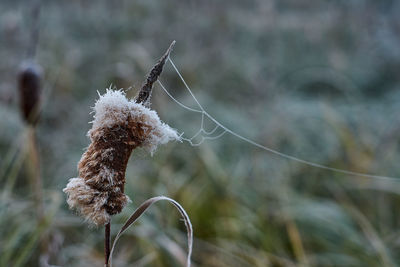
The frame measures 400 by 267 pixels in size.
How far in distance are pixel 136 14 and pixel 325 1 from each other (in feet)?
10.4

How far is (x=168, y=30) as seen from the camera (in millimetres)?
4395

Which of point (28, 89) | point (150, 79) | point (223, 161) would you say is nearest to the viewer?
point (150, 79)

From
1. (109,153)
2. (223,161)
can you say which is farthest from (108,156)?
(223,161)

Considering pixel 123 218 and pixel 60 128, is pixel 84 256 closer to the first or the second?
pixel 123 218

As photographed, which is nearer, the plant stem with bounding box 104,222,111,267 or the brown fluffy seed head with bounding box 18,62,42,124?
the plant stem with bounding box 104,222,111,267

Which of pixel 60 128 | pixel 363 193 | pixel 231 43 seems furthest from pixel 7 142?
pixel 231 43

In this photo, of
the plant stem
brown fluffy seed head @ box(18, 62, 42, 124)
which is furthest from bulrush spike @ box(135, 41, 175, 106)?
brown fluffy seed head @ box(18, 62, 42, 124)

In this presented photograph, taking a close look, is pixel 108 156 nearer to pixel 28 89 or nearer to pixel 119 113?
pixel 119 113

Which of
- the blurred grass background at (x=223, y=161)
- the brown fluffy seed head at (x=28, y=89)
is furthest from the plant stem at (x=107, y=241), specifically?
the brown fluffy seed head at (x=28, y=89)

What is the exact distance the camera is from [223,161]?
2.09 meters

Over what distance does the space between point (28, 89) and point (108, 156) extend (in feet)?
2.34

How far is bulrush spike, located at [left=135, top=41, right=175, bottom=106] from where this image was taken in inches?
15.6

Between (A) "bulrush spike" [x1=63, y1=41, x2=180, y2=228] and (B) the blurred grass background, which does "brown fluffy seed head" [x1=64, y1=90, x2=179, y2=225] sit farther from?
(B) the blurred grass background

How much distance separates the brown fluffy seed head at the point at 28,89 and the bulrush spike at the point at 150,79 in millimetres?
685
